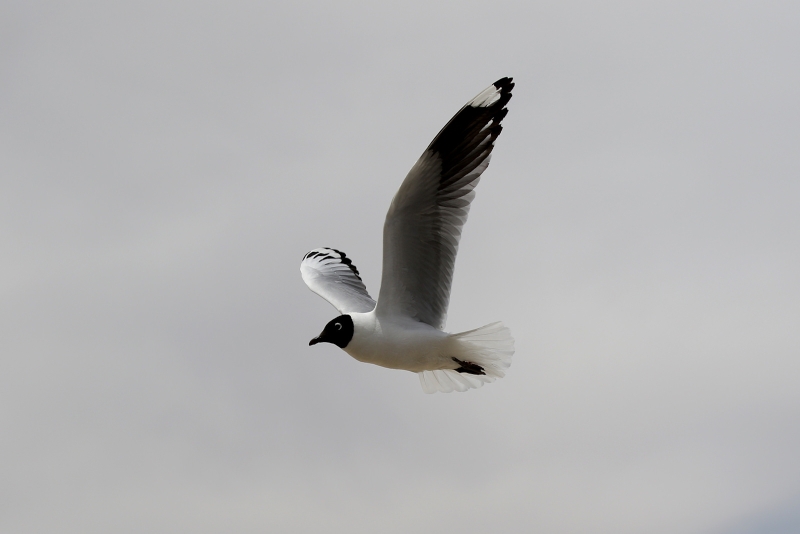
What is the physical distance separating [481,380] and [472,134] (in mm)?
2394

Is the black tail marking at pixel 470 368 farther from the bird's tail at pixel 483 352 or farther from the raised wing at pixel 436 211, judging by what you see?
the raised wing at pixel 436 211

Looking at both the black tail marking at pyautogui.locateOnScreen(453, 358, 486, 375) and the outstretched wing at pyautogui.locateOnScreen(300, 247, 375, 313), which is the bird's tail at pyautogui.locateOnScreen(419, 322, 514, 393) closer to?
the black tail marking at pyautogui.locateOnScreen(453, 358, 486, 375)

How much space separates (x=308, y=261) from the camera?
1312 cm

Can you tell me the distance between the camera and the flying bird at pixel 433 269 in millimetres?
9031

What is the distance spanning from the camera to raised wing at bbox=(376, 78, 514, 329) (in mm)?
9000

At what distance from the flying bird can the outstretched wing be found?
1.49 m

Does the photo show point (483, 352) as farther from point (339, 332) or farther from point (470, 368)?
point (339, 332)

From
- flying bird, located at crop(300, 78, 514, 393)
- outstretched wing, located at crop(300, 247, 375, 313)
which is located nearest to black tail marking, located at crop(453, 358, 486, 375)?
flying bird, located at crop(300, 78, 514, 393)

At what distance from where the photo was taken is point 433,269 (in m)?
9.65

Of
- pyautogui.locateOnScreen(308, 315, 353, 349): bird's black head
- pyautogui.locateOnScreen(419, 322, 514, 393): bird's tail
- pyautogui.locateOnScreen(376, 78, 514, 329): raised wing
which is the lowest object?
pyautogui.locateOnScreen(419, 322, 514, 393): bird's tail

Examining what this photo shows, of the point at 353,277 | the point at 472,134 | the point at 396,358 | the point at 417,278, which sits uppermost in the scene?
the point at 353,277

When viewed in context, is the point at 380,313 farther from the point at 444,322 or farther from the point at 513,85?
the point at 513,85

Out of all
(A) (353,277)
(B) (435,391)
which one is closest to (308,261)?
(A) (353,277)

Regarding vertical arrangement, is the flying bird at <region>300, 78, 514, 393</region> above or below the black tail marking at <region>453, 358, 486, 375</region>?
above
